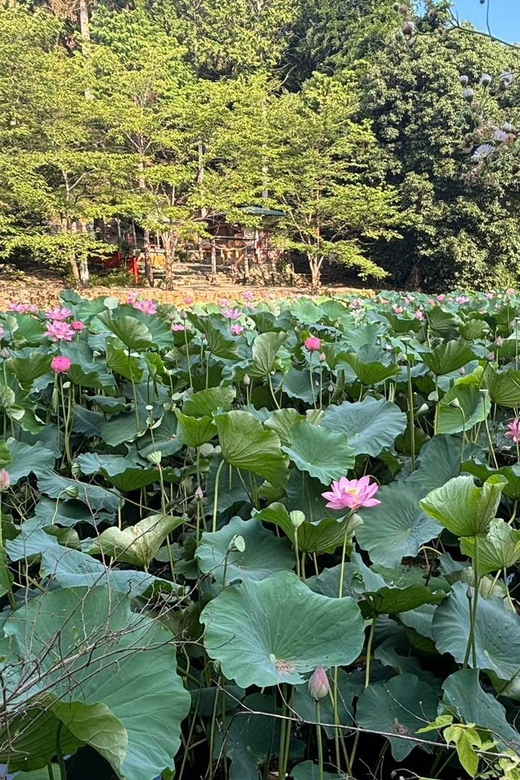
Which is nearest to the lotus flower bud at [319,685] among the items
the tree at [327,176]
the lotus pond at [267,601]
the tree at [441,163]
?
the lotus pond at [267,601]

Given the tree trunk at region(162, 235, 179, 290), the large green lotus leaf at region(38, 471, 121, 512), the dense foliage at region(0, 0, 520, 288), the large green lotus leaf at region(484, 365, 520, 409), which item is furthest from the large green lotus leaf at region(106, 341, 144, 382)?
the tree trunk at region(162, 235, 179, 290)

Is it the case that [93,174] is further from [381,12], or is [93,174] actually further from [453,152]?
[381,12]

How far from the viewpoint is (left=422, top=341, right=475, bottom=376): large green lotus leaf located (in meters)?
1.37

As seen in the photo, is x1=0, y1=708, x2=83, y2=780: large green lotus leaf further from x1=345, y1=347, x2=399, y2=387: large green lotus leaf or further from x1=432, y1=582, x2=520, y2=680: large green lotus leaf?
x1=345, y1=347, x2=399, y2=387: large green lotus leaf

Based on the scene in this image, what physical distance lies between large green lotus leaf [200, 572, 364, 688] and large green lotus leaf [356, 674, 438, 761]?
0.43ft

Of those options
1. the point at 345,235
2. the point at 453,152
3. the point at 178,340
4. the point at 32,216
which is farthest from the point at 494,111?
the point at 178,340

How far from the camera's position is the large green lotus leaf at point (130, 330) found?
146 cm

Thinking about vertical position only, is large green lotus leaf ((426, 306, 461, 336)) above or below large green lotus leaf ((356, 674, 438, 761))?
above

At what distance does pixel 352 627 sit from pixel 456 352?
0.90 metres

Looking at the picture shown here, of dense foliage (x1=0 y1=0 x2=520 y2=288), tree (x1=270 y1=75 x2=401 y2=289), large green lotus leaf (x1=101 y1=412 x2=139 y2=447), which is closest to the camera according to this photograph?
large green lotus leaf (x1=101 y1=412 x2=139 y2=447)

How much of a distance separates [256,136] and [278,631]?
39.5ft

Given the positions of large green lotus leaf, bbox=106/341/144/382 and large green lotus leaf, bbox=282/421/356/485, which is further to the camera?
large green lotus leaf, bbox=106/341/144/382

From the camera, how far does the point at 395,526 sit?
96cm

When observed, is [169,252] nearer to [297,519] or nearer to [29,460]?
[29,460]
